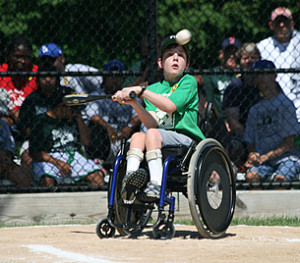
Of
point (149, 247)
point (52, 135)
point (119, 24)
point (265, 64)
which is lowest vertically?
point (149, 247)

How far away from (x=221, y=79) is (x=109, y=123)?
1.37 metres

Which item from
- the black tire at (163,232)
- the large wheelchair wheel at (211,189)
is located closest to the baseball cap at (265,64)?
the large wheelchair wheel at (211,189)

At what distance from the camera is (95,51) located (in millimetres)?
6918

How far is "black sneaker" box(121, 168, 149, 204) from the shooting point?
3398mm

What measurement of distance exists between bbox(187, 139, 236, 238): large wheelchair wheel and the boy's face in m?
0.53

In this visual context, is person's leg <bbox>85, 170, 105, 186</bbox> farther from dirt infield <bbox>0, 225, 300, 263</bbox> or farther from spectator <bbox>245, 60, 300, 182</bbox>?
spectator <bbox>245, 60, 300, 182</bbox>

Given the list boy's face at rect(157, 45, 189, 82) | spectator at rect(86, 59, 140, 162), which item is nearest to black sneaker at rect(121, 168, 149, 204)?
boy's face at rect(157, 45, 189, 82)

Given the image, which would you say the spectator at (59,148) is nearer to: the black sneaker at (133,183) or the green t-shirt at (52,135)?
the green t-shirt at (52,135)

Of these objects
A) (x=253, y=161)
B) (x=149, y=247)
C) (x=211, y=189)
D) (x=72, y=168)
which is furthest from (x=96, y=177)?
(x=149, y=247)

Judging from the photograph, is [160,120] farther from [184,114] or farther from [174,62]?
[174,62]

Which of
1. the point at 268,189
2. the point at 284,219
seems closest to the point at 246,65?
the point at 268,189

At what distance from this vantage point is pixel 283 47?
234 inches

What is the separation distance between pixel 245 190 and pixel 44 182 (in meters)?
1.83

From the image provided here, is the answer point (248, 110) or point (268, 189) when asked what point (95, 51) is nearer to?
point (248, 110)
